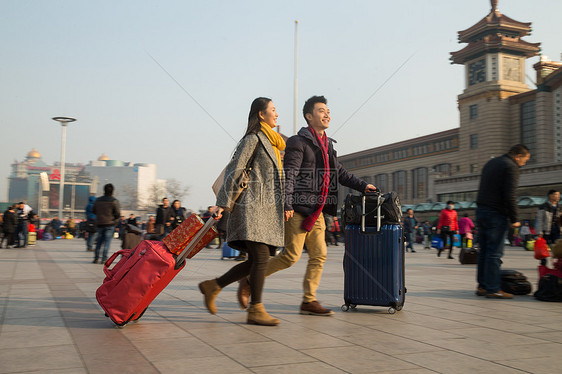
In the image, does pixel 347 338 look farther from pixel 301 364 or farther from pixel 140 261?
pixel 140 261

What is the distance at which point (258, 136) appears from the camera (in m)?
4.59

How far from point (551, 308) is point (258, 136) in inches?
140

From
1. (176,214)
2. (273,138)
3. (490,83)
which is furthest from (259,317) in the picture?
(490,83)

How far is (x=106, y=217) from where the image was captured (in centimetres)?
1147

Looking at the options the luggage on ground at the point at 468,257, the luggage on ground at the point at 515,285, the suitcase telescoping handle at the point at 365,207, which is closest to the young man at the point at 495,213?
the luggage on ground at the point at 515,285

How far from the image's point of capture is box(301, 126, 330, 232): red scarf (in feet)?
16.0

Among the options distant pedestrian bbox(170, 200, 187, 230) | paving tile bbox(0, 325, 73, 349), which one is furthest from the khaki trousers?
distant pedestrian bbox(170, 200, 187, 230)

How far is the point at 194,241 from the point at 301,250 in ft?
3.58

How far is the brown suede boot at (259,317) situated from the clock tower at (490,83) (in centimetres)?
5885

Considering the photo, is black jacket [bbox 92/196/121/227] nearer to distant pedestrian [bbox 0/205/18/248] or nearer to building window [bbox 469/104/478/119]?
distant pedestrian [bbox 0/205/18/248]

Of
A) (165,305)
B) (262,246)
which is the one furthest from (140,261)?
(165,305)

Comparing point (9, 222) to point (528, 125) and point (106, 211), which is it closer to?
point (106, 211)

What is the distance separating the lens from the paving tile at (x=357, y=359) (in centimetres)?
303

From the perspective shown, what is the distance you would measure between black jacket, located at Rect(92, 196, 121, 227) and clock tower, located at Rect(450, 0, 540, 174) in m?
53.7
